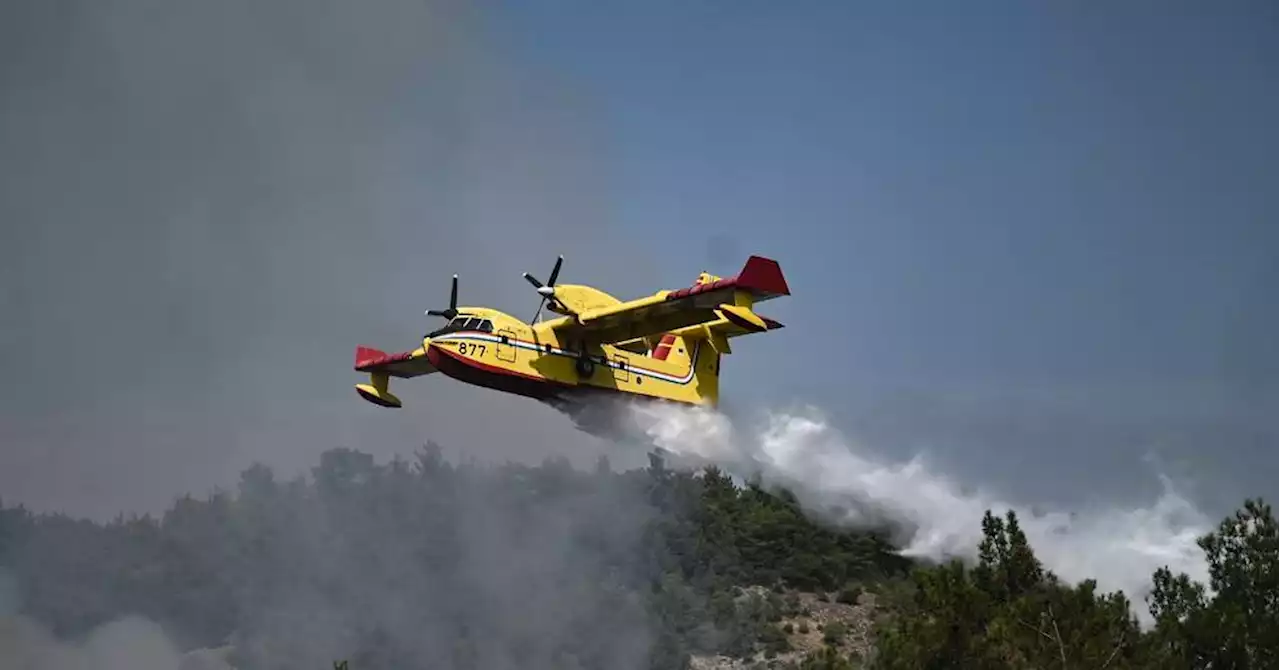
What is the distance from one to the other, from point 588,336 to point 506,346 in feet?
8.08

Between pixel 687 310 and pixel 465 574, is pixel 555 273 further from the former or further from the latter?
pixel 465 574

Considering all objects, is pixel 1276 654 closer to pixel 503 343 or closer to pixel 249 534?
pixel 503 343

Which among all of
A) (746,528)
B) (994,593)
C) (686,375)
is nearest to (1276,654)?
(994,593)

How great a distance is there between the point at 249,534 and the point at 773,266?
34.8 meters

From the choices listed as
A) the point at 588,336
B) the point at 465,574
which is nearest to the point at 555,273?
the point at 588,336

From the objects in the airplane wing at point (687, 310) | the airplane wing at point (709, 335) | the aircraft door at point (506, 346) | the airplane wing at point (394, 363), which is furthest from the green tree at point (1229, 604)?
the airplane wing at point (394, 363)

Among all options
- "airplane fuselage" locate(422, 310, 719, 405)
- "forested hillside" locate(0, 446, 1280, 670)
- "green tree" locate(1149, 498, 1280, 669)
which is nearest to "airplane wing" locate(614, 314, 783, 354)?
"airplane fuselage" locate(422, 310, 719, 405)

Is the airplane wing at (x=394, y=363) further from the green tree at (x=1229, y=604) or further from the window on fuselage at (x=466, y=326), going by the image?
the green tree at (x=1229, y=604)

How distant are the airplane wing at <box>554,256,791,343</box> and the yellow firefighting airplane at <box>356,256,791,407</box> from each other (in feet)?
0.08

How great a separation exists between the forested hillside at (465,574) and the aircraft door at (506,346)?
15893 mm

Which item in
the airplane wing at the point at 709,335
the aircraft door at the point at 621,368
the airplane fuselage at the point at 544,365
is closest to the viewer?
the airplane fuselage at the point at 544,365

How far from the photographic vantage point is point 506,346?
34531 millimetres

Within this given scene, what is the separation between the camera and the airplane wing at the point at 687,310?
31.3m

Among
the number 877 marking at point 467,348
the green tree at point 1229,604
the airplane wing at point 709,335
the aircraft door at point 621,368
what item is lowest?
the green tree at point 1229,604
